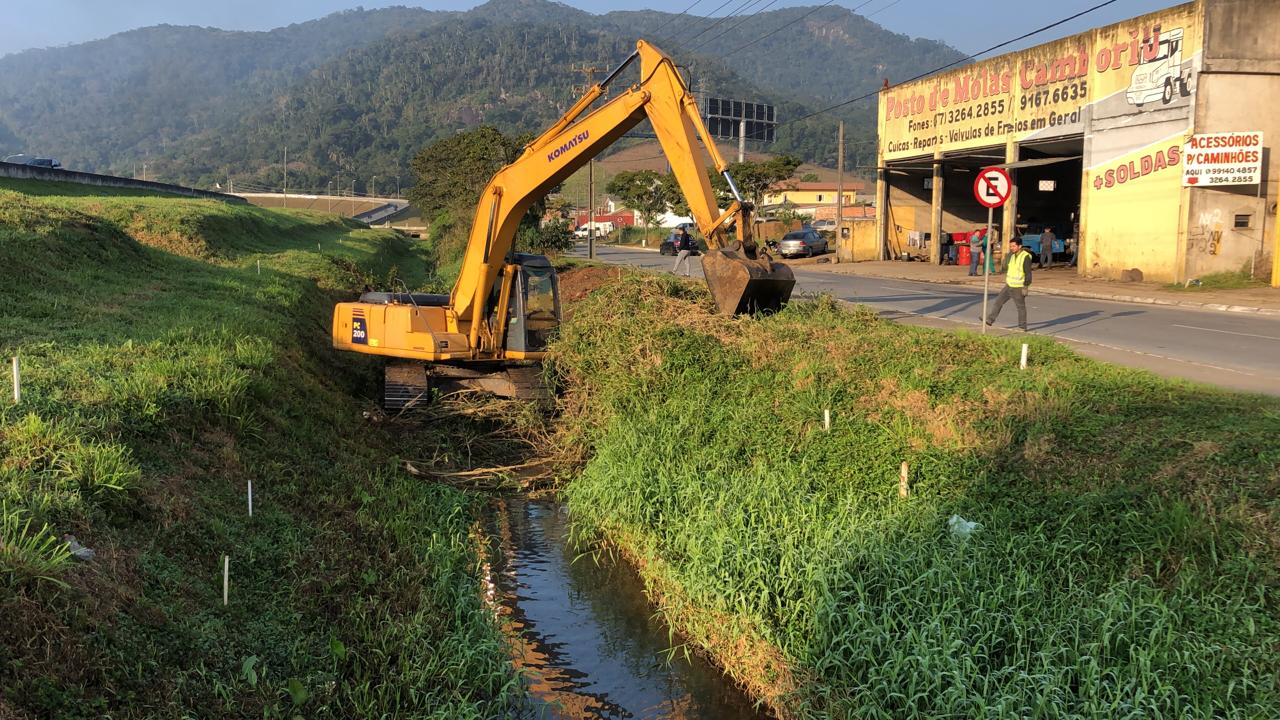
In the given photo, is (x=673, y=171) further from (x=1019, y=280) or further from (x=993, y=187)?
(x=1019, y=280)

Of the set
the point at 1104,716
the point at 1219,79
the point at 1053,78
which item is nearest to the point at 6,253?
the point at 1104,716

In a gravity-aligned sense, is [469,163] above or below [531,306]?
above

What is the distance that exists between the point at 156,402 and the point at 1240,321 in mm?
18834

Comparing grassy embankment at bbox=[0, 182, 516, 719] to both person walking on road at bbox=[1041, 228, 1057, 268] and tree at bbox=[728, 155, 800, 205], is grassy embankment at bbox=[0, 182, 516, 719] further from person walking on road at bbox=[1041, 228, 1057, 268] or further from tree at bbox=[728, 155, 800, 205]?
tree at bbox=[728, 155, 800, 205]

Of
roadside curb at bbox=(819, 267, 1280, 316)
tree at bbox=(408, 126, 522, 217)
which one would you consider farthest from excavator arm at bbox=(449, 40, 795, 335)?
tree at bbox=(408, 126, 522, 217)

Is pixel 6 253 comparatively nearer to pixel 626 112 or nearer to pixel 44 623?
pixel 626 112

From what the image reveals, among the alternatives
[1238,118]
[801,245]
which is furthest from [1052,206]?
[1238,118]

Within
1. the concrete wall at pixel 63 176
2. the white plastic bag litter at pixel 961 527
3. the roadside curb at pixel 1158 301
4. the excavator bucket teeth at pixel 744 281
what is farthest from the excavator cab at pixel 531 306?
the concrete wall at pixel 63 176

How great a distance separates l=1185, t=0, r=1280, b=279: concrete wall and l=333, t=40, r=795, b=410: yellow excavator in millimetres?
20376

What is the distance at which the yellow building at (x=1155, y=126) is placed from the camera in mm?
25531

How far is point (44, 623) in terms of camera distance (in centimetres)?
467

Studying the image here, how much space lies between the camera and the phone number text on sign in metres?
24.9

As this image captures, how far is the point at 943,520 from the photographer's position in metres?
7.34

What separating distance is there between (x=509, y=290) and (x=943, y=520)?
7560 mm
